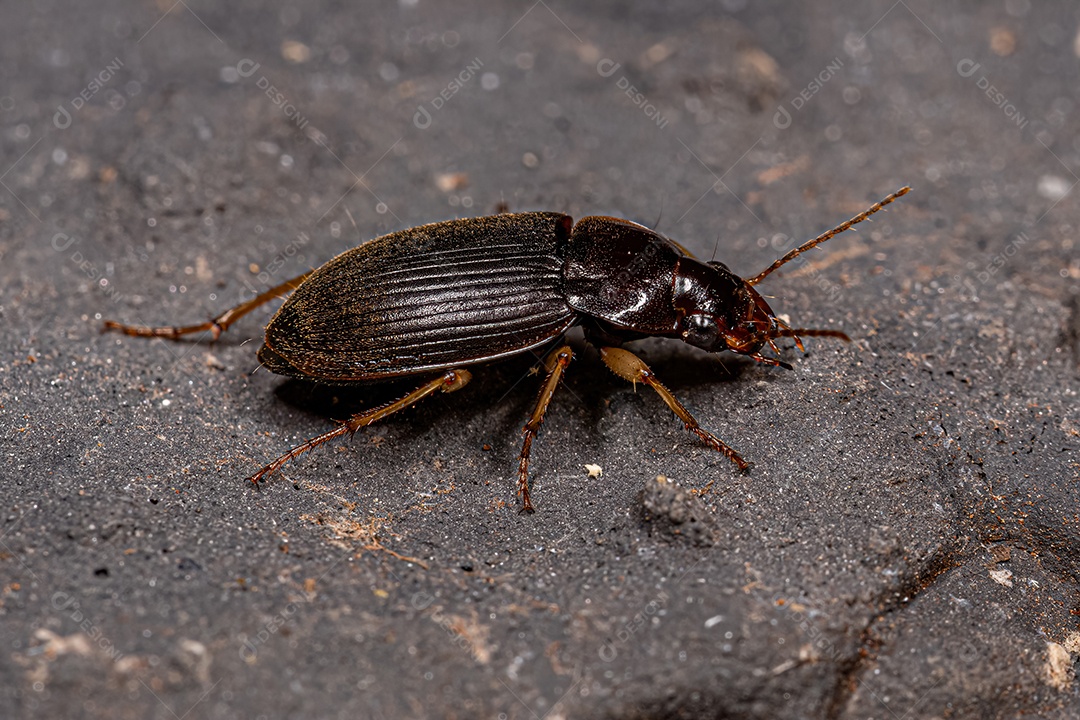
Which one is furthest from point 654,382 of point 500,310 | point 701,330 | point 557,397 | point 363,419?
point 363,419

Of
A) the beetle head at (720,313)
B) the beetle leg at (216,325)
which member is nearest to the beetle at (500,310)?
the beetle head at (720,313)

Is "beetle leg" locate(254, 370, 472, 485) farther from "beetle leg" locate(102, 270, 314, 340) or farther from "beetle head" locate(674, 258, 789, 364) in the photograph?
"beetle head" locate(674, 258, 789, 364)

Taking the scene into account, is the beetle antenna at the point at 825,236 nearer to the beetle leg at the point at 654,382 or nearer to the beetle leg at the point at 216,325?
the beetle leg at the point at 654,382

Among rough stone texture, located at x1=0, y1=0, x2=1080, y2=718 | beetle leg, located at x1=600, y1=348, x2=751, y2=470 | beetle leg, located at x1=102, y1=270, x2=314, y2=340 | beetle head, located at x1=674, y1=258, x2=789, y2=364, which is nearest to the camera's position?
rough stone texture, located at x1=0, y1=0, x2=1080, y2=718

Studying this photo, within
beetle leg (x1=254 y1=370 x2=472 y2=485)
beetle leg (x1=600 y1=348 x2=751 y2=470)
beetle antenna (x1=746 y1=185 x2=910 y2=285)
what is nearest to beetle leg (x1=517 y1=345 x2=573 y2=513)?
beetle leg (x1=600 y1=348 x2=751 y2=470)

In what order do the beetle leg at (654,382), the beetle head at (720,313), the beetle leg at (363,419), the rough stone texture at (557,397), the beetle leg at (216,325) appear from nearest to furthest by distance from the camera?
the rough stone texture at (557,397) < the beetle leg at (654,382) < the beetle leg at (363,419) < the beetle head at (720,313) < the beetle leg at (216,325)

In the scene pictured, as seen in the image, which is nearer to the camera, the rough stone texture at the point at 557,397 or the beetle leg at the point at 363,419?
the rough stone texture at the point at 557,397
